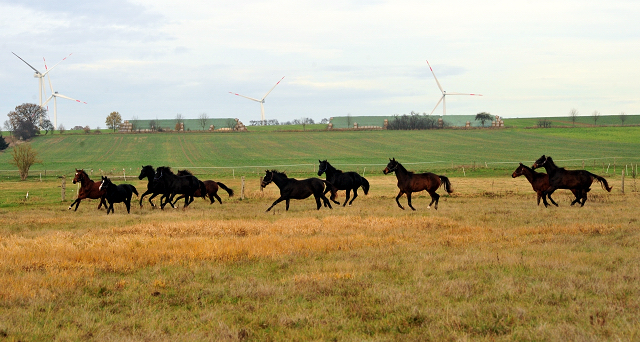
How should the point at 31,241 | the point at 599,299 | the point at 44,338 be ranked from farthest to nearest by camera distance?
the point at 31,241 → the point at 599,299 → the point at 44,338

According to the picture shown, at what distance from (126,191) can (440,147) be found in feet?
239

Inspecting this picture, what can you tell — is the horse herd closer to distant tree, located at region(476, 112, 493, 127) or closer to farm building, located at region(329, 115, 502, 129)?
farm building, located at region(329, 115, 502, 129)

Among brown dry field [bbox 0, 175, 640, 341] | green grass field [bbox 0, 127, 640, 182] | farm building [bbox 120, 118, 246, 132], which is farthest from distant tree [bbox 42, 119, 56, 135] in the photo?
brown dry field [bbox 0, 175, 640, 341]

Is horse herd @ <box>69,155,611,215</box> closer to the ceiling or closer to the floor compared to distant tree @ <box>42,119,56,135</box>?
closer to the floor

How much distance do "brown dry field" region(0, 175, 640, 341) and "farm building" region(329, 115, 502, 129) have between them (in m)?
118

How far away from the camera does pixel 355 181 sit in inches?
950

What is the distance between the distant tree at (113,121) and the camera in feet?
448

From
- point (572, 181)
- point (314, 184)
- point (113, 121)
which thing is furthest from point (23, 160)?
point (113, 121)

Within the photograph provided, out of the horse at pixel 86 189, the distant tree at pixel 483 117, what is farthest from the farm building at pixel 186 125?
the horse at pixel 86 189

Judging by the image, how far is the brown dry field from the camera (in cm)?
652

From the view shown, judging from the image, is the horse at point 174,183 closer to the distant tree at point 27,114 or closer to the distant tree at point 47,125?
the distant tree at point 27,114

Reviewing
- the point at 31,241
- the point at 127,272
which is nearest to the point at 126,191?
the point at 31,241

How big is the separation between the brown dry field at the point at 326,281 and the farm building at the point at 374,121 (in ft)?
387

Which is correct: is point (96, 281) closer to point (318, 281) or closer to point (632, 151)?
point (318, 281)
